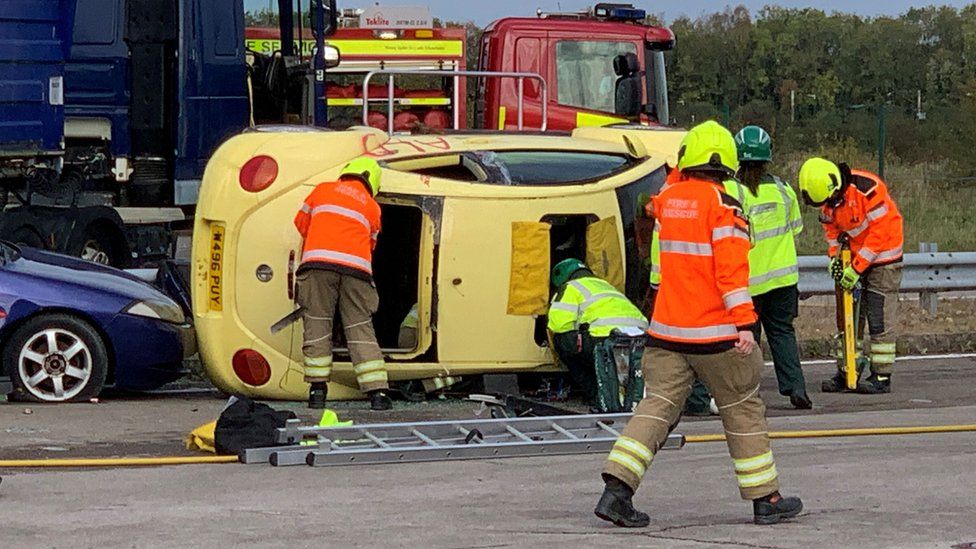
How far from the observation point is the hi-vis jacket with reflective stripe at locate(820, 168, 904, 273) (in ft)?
39.5

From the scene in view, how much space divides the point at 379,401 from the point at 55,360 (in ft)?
6.36

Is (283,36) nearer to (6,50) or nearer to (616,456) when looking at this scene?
(6,50)

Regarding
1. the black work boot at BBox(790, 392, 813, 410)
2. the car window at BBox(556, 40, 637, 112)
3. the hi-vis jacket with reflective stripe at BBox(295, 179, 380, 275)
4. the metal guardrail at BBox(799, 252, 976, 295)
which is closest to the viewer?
the hi-vis jacket with reflective stripe at BBox(295, 179, 380, 275)

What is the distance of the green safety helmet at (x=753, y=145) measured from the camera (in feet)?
35.6

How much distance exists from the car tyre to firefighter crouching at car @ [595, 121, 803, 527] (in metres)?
4.61

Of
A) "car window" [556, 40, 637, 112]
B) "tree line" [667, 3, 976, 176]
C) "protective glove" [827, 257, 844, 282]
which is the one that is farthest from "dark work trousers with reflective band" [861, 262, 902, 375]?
"tree line" [667, 3, 976, 176]

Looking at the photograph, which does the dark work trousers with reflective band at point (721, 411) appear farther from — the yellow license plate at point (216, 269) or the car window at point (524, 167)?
the yellow license plate at point (216, 269)

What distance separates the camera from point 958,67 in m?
51.5

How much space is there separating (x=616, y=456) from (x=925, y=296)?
9.44m

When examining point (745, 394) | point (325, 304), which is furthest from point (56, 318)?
point (745, 394)

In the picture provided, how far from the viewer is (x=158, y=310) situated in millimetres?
11289

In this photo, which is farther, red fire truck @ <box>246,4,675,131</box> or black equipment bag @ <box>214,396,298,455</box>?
red fire truck @ <box>246,4,675,131</box>

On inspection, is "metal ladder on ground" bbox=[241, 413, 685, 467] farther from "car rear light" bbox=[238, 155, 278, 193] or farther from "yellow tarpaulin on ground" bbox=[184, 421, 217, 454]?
"car rear light" bbox=[238, 155, 278, 193]

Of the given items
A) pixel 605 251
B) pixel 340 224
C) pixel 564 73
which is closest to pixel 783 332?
pixel 605 251
